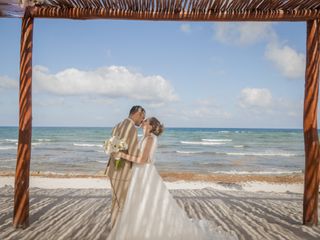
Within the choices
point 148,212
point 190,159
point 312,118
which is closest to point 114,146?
point 148,212

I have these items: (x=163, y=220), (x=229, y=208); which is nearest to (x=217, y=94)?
(x=229, y=208)

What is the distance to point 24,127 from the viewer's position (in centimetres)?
441

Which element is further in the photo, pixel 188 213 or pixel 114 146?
pixel 188 213

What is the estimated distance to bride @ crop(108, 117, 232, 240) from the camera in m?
3.60

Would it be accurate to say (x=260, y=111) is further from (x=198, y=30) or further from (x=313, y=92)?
(x=313, y=92)

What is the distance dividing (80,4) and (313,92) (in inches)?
120

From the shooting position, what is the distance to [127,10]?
14.1ft

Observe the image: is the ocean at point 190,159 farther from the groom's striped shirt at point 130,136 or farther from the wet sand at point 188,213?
the groom's striped shirt at point 130,136

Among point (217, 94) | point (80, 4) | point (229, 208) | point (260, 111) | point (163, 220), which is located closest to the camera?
point (163, 220)

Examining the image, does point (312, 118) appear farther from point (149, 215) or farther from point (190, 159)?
point (190, 159)

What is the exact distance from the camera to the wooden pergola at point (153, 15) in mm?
4129

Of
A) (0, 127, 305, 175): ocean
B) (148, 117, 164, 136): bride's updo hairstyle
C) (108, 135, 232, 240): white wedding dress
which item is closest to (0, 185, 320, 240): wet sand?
(108, 135, 232, 240): white wedding dress

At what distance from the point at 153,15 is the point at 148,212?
226cm

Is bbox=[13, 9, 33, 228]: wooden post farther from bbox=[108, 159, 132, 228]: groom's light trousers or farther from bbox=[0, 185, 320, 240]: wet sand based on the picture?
bbox=[108, 159, 132, 228]: groom's light trousers
